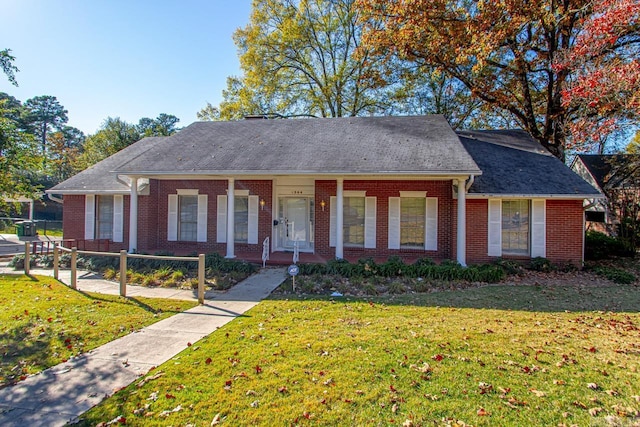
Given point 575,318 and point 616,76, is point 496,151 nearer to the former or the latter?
point 616,76

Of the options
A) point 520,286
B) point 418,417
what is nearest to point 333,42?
point 520,286

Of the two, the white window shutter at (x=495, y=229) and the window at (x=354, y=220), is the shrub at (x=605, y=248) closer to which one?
the white window shutter at (x=495, y=229)

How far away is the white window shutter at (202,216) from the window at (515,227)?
10.9 m

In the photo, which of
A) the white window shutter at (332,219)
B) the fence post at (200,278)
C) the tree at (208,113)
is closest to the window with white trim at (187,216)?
the white window shutter at (332,219)

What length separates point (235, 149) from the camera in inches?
516

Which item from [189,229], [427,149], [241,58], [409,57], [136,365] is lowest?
[136,365]

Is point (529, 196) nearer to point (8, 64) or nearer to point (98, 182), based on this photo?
point (8, 64)

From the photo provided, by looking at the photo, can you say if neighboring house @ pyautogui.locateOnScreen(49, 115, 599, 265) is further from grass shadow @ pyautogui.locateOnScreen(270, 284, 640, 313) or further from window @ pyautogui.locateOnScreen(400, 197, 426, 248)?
grass shadow @ pyautogui.locateOnScreen(270, 284, 640, 313)

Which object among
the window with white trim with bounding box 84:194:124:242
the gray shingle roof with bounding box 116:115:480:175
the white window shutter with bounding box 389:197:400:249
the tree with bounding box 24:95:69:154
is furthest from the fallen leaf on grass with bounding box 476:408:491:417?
the tree with bounding box 24:95:69:154

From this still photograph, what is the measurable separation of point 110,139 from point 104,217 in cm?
1877

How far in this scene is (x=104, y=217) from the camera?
14570mm

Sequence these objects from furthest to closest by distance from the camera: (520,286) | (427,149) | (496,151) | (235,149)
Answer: (496,151) < (235,149) < (427,149) < (520,286)

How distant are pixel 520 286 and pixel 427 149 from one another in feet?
16.6

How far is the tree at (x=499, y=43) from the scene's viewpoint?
13.6m
